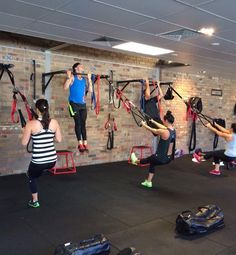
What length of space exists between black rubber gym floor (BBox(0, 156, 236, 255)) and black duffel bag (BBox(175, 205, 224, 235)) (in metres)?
0.08

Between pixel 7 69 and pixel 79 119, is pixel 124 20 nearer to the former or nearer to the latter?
pixel 79 119

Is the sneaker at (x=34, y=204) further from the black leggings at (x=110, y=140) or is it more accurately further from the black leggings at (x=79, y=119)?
the black leggings at (x=110, y=140)

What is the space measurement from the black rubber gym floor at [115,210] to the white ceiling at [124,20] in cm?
256

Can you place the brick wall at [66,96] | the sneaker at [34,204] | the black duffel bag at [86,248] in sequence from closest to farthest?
the black duffel bag at [86,248]
the sneaker at [34,204]
the brick wall at [66,96]

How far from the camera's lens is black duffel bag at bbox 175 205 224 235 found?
10.6 feet

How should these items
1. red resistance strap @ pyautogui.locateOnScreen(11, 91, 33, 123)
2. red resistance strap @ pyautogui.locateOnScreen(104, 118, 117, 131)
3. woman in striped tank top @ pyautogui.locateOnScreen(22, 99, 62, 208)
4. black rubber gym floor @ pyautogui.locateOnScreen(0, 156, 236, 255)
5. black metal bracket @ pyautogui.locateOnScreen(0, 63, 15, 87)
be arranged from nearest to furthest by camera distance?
black rubber gym floor @ pyautogui.locateOnScreen(0, 156, 236, 255) < woman in striped tank top @ pyautogui.locateOnScreen(22, 99, 62, 208) < black metal bracket @ pyautogui.locateOnScreen(0, 63, 15, 87) < red resistance strap @ pyautogui.locateOnScreen(11, 91, 33, 123) < red resistance strap @ pyautogui.locateOnScreen(104, 118, 117, 131)

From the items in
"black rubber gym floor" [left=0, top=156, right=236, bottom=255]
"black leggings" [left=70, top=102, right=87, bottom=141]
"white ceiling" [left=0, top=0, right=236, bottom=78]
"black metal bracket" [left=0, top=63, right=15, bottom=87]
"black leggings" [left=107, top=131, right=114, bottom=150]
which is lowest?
"black rubber gym floor" [left=0, top=156, right=236, bottom=255]

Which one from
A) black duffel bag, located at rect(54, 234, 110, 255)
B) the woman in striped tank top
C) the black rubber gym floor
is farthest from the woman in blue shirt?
black duffel bag, located at rect(54, 234, 110, 255)

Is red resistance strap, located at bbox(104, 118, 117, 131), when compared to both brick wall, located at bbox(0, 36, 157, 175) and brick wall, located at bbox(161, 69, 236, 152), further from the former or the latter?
brick wall, located at bbox(161, 69, 236, 152)

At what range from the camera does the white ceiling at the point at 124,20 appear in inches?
127

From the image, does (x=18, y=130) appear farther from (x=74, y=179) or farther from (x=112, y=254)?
(x=112, y=254)

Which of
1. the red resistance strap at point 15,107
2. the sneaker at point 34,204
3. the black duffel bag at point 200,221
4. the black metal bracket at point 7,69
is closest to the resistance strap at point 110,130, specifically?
the red resistance strap at point 15,107

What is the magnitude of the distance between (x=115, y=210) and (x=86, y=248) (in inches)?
56.8

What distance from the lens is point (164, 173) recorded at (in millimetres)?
6410
